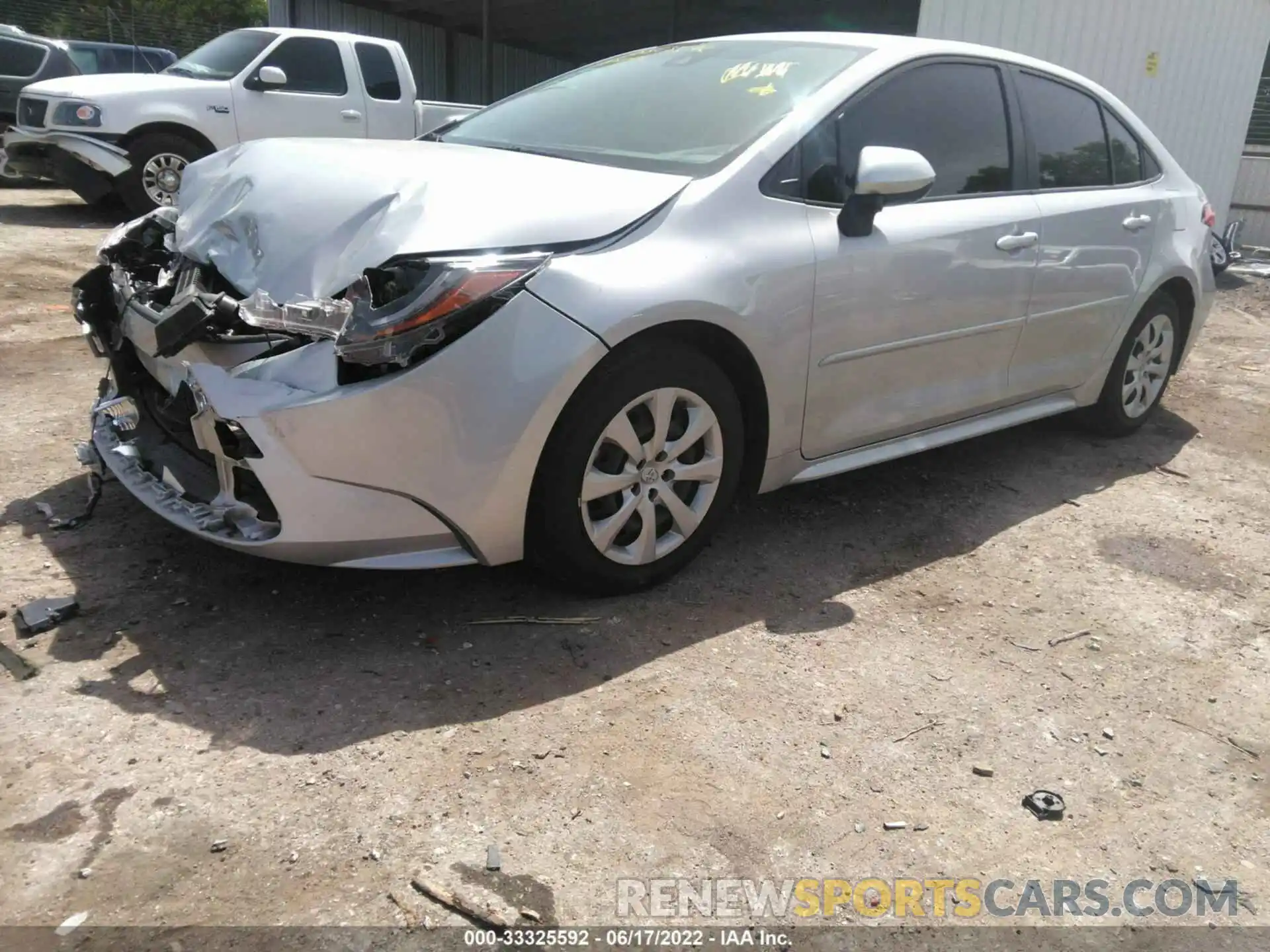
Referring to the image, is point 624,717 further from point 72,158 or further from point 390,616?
point 72,158

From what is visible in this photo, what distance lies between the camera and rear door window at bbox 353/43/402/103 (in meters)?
10.4

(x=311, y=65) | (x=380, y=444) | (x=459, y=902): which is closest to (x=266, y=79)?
(x=311, y=65)

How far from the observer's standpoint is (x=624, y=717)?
2586 mm

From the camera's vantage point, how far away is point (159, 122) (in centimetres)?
936

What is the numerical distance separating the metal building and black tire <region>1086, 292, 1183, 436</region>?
6.40m

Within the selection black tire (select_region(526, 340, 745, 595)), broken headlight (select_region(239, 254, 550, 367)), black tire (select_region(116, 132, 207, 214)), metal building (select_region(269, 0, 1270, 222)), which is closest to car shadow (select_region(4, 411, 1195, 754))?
black tire (select_region(526, 340, 745, 595))

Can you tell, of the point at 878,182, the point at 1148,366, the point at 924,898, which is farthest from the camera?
the point at 1148,366

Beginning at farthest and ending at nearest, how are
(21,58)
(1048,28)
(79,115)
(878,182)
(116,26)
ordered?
1. (116,26)
2. (21,58)
3. (1048,28)
4. (79,115)
5. (878,182)

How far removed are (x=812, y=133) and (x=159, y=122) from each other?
807 centimetres

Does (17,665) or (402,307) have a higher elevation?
(402,307)

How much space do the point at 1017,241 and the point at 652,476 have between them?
5.96ft

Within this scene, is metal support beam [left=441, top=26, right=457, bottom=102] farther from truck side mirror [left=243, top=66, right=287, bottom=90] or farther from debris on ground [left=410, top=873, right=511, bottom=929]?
debris on ground [left=410, top=873, right=511, bottom=929]

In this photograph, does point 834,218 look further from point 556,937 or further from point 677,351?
point 556,937

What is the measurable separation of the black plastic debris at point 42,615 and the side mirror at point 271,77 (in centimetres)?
815
